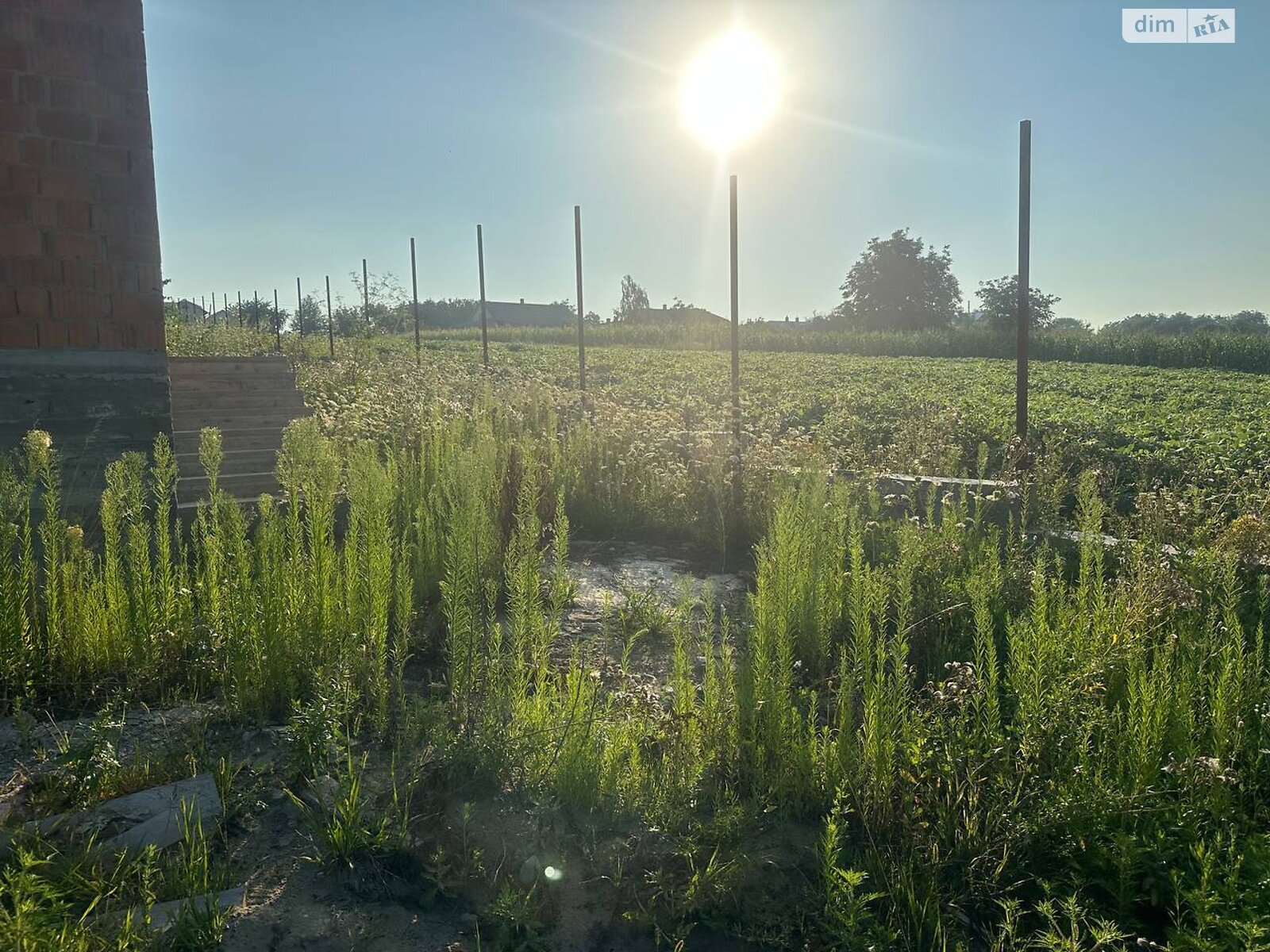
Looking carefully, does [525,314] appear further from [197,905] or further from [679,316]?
[197,905]

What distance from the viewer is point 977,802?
97.4 inches

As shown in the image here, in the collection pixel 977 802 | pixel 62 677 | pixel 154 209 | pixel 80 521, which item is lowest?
pixel 977 802

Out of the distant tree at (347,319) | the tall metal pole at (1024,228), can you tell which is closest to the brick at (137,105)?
the tall metal pole at (1024,228)

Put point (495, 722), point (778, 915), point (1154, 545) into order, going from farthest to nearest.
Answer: point (1154, 545)
point (495, 722)
point (778, 915)

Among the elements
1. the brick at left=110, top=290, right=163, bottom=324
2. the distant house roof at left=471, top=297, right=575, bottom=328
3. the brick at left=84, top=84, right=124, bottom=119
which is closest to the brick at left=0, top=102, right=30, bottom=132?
the brick at left=84, top=84, right=124, bottom=119

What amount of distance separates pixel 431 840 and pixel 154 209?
3.85 metres

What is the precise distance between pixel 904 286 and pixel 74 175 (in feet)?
219

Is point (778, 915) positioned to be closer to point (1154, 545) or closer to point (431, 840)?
point (431, 840)

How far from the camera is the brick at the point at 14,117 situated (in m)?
4.07

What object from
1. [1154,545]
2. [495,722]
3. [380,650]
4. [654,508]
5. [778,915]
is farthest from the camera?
[654,508]

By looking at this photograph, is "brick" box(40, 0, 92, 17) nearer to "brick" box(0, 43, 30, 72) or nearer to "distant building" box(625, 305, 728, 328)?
"brick" box(0, 43, 30, 72)

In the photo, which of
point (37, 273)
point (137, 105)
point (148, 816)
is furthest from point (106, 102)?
point (148, 816)

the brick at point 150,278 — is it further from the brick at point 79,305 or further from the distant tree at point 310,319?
the distant tree at point 310,319

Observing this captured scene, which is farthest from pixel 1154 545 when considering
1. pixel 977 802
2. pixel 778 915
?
pixel 778 915
